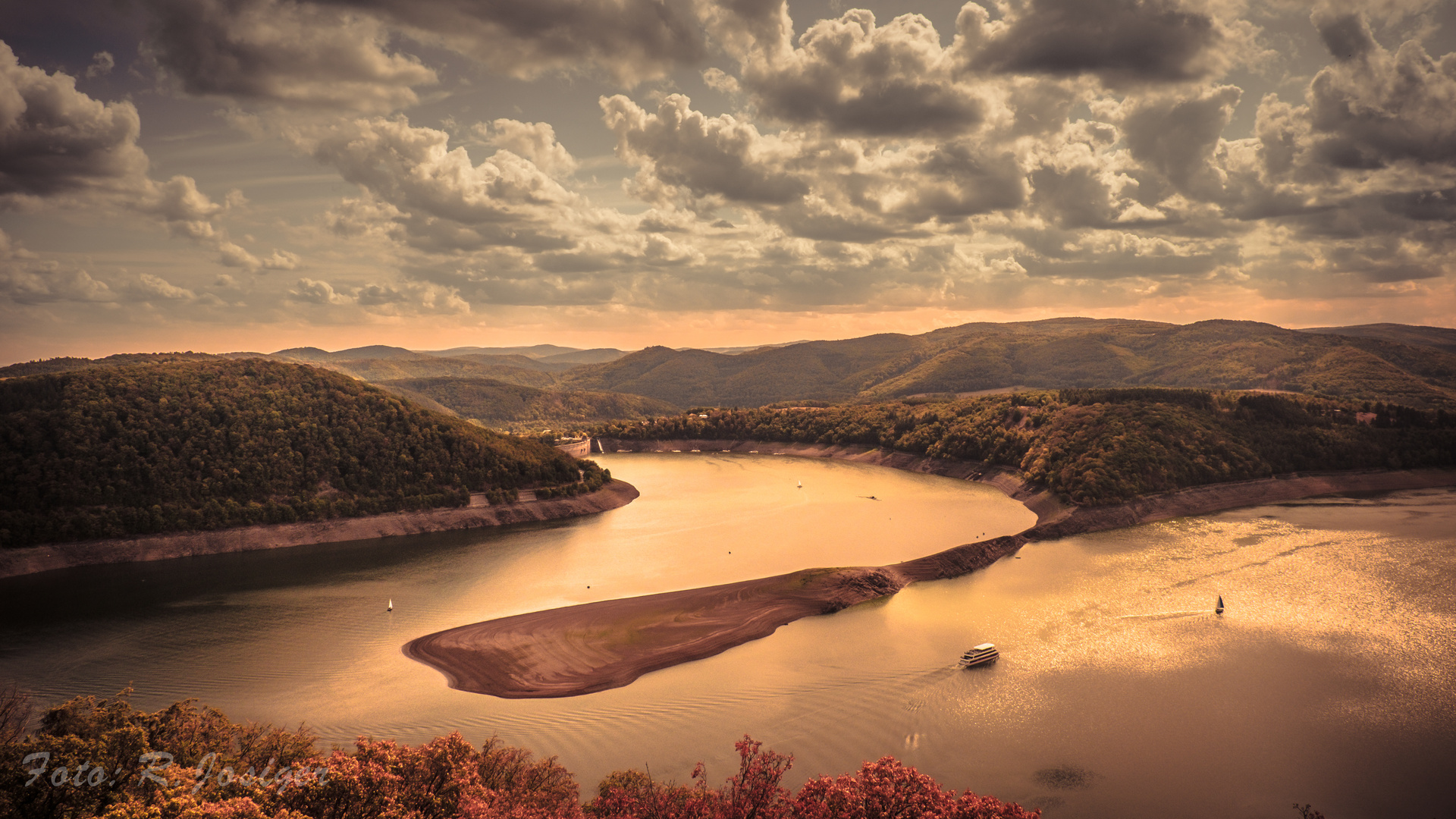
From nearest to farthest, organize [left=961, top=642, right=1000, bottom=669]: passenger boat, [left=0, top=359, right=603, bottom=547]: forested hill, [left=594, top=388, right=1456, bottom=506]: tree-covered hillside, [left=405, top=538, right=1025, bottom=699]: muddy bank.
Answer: [left=961, top=642, right=1000, bottom=669]: passenger boat → [left=405, top=538, right=1025, bottom=699]: muddy bank → [left=0, top=359, right=603, bottom=547]: forested hill → [left=594, top=388, right=1456, bottom=506]: tree-covered hillside

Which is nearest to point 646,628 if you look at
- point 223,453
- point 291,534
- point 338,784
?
point 338,784

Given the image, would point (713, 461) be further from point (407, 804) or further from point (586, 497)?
point (407, 804)

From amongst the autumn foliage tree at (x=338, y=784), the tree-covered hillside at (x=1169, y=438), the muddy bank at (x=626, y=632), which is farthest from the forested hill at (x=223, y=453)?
the tree-covered hillside at (x=1169, y=438)

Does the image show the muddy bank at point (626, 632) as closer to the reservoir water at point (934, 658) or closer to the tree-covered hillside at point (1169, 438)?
the reservoir water at point (934, 658)

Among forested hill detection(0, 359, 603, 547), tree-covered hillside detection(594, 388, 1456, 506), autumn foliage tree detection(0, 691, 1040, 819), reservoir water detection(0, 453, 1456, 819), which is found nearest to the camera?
autumn foliage tree detection(0, 691, 1040, 819)

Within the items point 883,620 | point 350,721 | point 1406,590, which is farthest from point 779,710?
point 1406,590

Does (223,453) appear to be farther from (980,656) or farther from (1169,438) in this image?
(1169,438)

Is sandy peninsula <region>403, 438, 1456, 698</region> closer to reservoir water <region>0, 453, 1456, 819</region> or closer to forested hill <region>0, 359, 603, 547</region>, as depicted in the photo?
reservoir water <region>0, 453, 1456, 819</region>

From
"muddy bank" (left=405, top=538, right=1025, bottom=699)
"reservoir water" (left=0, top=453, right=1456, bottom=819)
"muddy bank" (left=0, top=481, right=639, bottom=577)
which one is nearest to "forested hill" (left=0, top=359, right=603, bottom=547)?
"muddy bank" (left=0, top=481, right=639, bottom=577)
